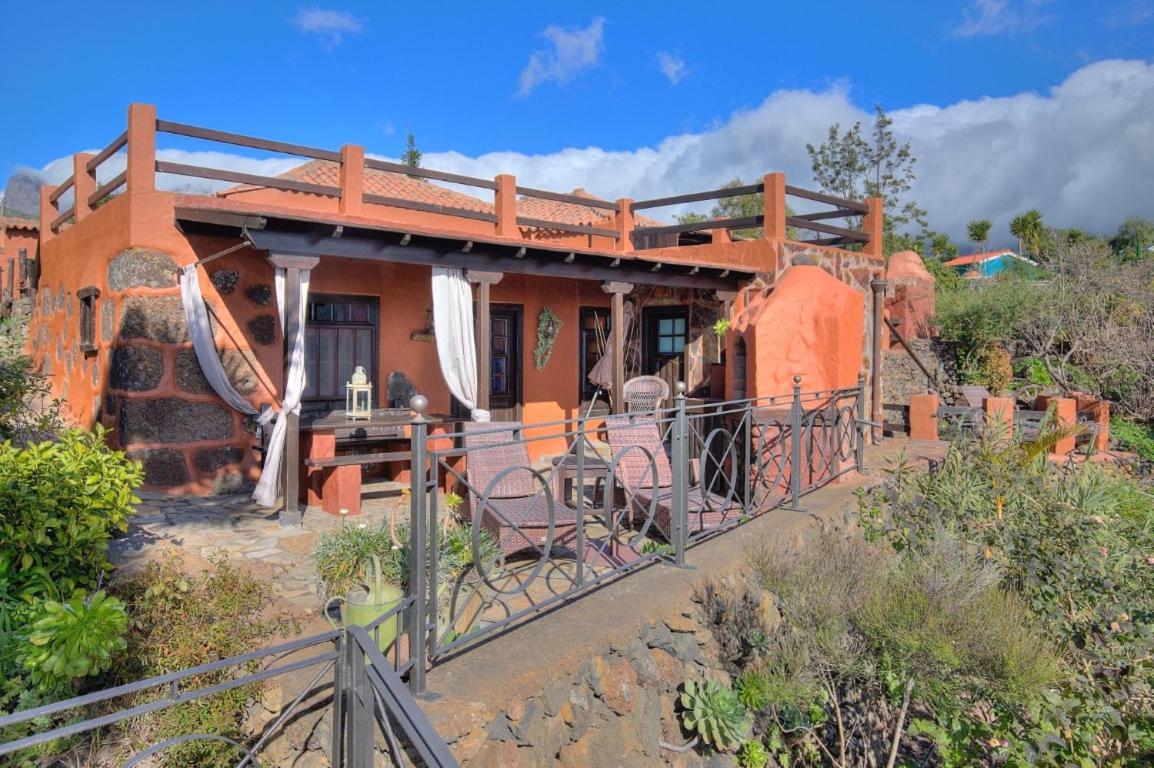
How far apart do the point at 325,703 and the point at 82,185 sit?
805 centimetres

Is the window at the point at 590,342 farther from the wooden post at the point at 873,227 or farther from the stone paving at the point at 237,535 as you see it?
the stone paving at the point at 237,535

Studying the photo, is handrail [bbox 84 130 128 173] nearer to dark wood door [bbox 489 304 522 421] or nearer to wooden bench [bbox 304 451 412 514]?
wooden bench [bbox 304 451 412 514]

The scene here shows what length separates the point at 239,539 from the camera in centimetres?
530

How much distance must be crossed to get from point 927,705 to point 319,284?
23.8 feet

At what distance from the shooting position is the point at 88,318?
24.3ft

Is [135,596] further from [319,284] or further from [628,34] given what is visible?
[628,34]

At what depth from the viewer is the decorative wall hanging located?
10.3 metres

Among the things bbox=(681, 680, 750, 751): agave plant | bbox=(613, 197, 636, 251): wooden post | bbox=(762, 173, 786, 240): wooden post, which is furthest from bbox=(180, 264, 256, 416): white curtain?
bbox=(762, 173, 786, 240): wooden post

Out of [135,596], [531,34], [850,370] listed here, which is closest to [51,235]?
[135,596]

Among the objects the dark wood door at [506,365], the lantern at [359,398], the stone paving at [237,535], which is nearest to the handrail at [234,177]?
the lantern at [359,398]

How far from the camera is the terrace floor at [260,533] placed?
4.41 metres

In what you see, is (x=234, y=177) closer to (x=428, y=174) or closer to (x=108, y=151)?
(x=108, y=151)

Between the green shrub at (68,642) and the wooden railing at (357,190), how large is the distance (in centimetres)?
500

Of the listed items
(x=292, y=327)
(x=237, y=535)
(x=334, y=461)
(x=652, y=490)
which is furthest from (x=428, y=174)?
(x=652, y=490)
